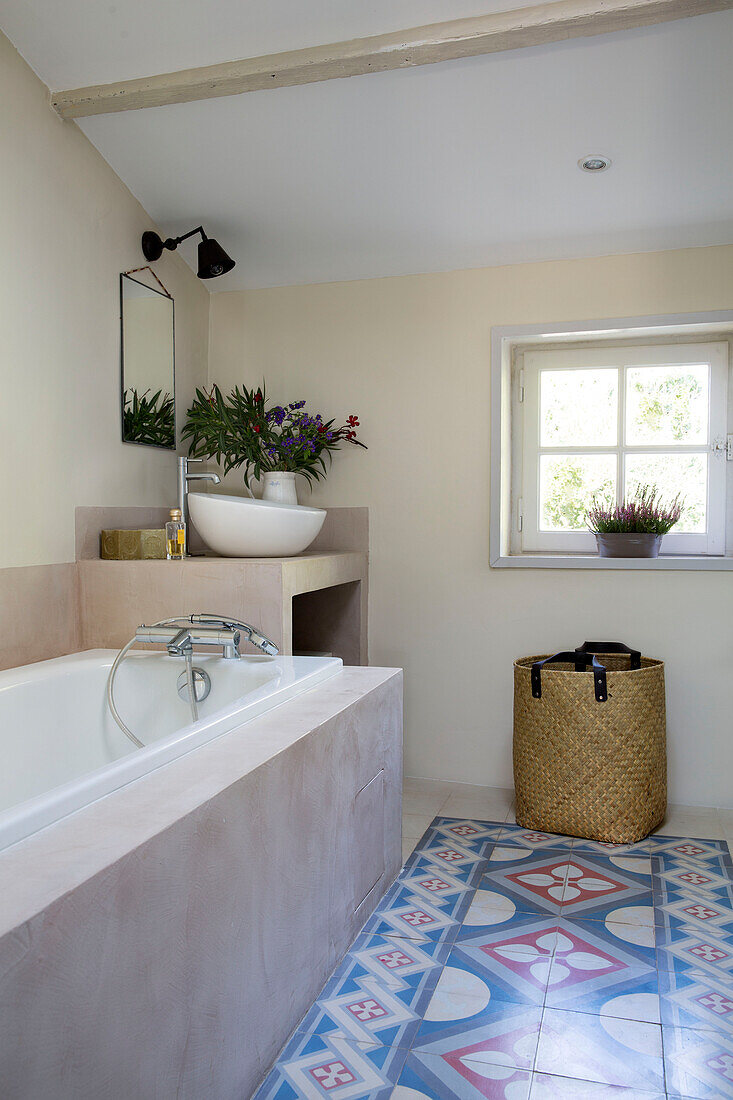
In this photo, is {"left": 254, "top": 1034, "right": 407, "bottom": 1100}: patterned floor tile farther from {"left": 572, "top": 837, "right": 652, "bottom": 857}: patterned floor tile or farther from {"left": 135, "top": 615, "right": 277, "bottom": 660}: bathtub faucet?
{"left": 572, "top": 837, "right": 652, "bottom": 857}: patterned floor tile

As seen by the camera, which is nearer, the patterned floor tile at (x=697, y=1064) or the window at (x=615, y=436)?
the patterned floor tile at (x=697, y=1064)

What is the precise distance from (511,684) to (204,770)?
1.84 meters

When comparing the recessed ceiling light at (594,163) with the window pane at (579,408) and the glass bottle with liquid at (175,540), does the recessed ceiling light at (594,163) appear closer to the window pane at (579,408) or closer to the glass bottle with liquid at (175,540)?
the window pane at (579,408)

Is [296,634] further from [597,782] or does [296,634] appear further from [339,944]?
[339,944]

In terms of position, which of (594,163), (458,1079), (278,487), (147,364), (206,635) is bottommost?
(458,1079)

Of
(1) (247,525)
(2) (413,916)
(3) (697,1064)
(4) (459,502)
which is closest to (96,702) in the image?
(1) (247,525)

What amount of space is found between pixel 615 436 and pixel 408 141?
126 centimetres

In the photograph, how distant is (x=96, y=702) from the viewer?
87.7 inches

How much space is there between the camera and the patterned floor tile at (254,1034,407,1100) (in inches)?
56.5

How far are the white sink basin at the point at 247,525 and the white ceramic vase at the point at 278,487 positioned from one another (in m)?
0.33

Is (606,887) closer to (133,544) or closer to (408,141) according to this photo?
(133,544)

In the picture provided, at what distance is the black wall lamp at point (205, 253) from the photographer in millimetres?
2789

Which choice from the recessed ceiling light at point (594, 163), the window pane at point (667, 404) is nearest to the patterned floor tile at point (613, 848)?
the window pane at point (667, 404)

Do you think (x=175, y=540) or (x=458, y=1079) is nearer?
(x=458, y=1079)
